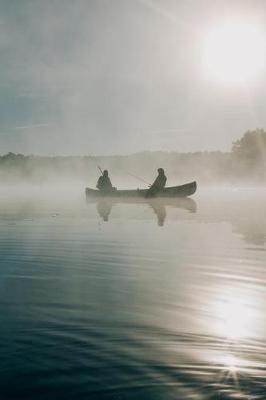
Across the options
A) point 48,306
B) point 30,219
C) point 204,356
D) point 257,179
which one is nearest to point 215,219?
point 30,219

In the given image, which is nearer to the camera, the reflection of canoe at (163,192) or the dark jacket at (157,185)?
the dark jacket at (157,185)

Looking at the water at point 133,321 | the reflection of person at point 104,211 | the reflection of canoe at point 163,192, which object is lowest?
the water at point 133,321

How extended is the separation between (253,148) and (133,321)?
4798 inches

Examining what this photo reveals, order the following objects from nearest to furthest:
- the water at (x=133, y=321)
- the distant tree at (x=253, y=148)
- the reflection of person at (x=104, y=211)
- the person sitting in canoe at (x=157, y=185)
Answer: the water at (x=133, y=321)
the reflection of person at (x=104, y=211)
the person sitting in canoe at (x=157, y=185)
the distant tree at (x=253, y=148)

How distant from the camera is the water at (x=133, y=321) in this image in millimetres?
5957

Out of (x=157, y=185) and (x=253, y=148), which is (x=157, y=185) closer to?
(x=157, y=185)

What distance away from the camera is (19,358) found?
667cm

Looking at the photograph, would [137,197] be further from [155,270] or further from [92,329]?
[92,329]

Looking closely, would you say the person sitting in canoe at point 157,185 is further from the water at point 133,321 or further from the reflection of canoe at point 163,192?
the water at point 133,321

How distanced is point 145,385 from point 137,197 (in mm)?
40707

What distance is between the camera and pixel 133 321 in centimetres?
837

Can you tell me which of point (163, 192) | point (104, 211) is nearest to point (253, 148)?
point (163, 192)

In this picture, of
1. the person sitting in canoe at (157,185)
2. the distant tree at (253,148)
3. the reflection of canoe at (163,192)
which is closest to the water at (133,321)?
the person sitting in canoe at (157,185)

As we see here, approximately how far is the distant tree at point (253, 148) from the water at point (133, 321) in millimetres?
111448
